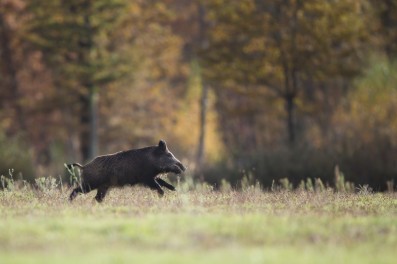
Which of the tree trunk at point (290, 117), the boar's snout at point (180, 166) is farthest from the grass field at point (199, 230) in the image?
the tree trunk at point (290, 117)

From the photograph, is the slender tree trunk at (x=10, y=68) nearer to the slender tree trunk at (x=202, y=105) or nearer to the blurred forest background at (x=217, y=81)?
the blurred forest background at (x=217, y=81)

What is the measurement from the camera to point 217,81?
3284 cm

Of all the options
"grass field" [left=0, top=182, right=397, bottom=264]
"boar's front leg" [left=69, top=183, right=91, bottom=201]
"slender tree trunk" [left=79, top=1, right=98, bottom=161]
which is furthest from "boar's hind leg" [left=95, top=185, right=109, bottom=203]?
"slender tree trunk" [left=79, top=1, right=98, bottom=161]

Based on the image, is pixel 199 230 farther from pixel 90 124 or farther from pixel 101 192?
pixel 90 124

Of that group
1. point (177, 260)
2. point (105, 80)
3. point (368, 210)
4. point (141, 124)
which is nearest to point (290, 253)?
point (177, 260)

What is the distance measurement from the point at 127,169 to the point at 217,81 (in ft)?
61.1

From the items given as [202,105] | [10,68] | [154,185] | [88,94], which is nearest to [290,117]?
[88,94]

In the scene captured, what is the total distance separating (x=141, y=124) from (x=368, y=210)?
23285 mm

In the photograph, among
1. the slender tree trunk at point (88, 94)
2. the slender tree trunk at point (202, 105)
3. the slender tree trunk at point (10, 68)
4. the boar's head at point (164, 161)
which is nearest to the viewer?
the boar's head at point (164, 161)

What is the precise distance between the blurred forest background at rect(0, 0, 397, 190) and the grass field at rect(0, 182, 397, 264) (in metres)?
9.35

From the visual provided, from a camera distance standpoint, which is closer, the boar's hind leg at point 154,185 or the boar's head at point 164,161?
Answer: the boar's hind leg at point 154,185

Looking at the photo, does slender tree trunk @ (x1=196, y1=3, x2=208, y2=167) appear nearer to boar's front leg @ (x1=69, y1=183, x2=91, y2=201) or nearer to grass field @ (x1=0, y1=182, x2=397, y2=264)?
boar's front leg @ (x1=69, y1=183, x2=91, y2=201)

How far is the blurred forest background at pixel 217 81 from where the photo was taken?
2416 cm

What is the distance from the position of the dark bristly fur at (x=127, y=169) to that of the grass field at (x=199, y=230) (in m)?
0.78
